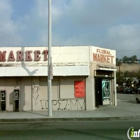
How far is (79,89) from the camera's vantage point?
20.4 m

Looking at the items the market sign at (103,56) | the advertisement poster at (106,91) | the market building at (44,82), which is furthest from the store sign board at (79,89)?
the advertisement poster at (106,91)

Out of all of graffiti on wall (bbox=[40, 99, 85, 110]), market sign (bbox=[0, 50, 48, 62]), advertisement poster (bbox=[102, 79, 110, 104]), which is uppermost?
market sign (bbox=[0, 50, 48, 62])

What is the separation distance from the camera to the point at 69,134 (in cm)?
1038

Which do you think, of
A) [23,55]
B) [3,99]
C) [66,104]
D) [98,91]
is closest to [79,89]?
[66,104]

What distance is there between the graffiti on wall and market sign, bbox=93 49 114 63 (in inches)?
137

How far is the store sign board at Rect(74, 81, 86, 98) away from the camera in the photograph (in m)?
20.4

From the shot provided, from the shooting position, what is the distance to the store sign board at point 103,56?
21391 mm

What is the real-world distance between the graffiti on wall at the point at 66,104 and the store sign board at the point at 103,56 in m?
3.48

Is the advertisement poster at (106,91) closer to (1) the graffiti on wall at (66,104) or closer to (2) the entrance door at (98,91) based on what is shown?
(2) the entrance door at (98,91)

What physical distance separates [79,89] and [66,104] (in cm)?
143

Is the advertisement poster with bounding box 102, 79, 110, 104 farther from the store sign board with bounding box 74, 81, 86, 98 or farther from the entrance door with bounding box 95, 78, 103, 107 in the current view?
the store sign board with bounding box 74, 81, 86, 98

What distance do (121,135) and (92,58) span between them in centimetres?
1144

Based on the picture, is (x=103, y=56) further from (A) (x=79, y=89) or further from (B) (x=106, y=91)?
(A) (x=79, y=89)

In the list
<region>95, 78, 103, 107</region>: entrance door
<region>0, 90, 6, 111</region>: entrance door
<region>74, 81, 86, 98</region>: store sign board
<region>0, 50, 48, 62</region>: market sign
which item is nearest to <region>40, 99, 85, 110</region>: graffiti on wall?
<region>74, 81, 86, 98</region>: store sign board
